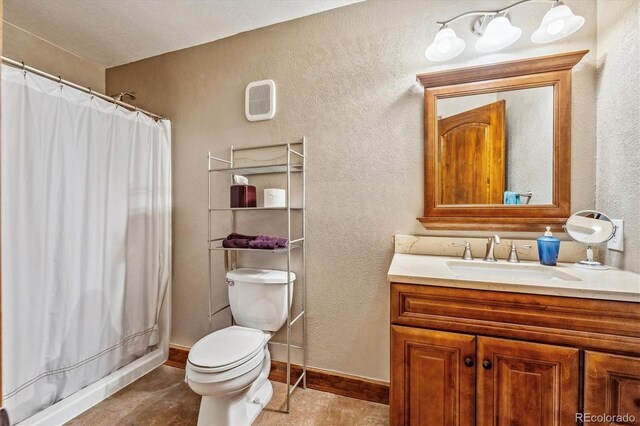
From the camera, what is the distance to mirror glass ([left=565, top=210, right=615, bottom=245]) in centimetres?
135

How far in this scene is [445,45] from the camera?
60.5 inches

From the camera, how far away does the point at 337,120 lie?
6.01 ft

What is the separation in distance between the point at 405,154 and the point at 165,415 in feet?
6.41

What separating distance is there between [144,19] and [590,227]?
276 cm

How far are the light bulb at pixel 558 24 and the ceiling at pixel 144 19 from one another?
100 centimetres

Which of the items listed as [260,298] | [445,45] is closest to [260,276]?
[260,298]

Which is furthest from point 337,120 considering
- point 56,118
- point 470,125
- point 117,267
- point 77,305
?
point 77,305

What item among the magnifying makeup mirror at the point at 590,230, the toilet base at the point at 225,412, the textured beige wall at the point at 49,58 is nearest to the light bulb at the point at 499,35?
the magnifying makeup mirror at the point at 590,230

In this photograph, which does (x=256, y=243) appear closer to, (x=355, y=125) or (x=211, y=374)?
(x=211, y=374)

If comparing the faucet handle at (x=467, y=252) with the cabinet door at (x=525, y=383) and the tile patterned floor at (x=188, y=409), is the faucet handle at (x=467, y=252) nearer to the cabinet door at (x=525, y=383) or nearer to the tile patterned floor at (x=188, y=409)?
the cabinet door at (x=525, y=383)

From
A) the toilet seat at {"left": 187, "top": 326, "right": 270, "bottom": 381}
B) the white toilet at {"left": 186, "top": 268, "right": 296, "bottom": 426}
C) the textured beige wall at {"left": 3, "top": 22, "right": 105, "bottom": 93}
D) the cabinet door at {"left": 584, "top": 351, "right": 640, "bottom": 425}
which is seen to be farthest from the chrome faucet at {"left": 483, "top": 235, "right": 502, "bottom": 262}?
the textured beige wall at {"left": 3, "top": 22, "right": 105, "bottom": 93}

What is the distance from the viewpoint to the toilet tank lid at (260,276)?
1.71m

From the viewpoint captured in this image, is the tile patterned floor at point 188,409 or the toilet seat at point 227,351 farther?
the tile patterned floor at point 188,409

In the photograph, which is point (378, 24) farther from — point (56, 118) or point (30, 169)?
point (30, 169)
